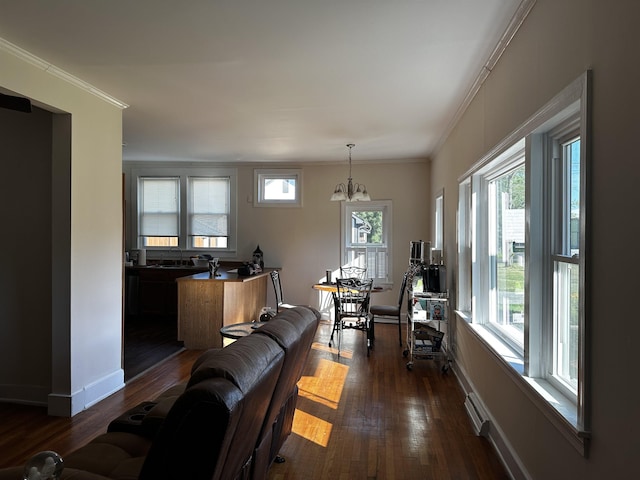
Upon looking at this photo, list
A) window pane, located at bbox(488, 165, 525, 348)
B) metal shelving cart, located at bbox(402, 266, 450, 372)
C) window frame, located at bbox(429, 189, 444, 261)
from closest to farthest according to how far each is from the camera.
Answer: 1. window pane, located at bbox(488, 165, 525, 348)
2. metal shelving cart, located at bbox(402, 266, 450, 372)
3. window frame, located at bbox(429, 189, 444, 261)

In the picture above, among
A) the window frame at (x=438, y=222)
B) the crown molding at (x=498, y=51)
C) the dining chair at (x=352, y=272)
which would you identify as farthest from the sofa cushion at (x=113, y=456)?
the dining chair at (x=352, y=272)

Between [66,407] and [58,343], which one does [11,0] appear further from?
[66,407]

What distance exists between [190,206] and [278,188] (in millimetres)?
1582

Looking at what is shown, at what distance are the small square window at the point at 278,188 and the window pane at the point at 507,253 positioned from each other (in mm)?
4268

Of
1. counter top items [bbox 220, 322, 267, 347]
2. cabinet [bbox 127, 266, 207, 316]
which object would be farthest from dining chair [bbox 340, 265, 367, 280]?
counter top items [bbox 220, 322, 267, 347]

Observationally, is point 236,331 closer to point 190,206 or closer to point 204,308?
point 204,308

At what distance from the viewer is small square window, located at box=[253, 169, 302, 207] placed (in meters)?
7.51

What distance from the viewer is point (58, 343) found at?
3.42 m

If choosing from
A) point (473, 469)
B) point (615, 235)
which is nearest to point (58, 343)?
point (473, 469)

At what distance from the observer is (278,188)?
7.59m

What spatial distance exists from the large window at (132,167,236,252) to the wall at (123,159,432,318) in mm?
225

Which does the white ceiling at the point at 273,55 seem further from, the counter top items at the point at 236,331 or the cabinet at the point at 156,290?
the cabinet at the point at 156,290

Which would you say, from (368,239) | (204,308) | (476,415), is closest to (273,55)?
(476,415)

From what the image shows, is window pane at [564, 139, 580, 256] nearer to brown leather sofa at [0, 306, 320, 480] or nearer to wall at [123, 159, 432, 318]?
brown leather sofa at [0, 306, 320, 480]
